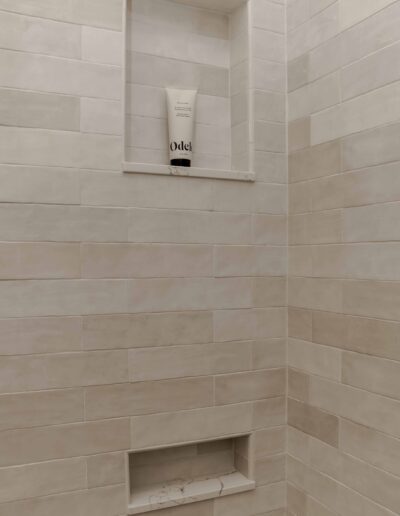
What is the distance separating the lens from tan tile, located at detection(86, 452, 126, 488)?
122 cm

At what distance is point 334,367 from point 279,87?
0.83 metres

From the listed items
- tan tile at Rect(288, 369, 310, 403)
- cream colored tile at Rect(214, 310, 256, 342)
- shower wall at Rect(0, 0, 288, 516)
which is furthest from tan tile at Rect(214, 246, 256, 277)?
tan tile at Rect(288, 369, 310, 403)

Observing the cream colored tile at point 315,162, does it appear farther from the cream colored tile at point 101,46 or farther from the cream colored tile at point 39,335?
the cream colored tile at point 39,335

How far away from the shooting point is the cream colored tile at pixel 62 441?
115 centimetres

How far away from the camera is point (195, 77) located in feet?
4.72

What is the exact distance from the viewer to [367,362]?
115 cm

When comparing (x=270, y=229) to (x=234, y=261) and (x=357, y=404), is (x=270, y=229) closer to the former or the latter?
(x=234, y=261)

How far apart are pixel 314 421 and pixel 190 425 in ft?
1.14

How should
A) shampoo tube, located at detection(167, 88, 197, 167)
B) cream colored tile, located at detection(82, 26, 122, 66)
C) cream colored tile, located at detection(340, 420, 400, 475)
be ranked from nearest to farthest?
1. cream colored tile, located at detection(340, 420, 400, 475)
2. cream colored tile, located at detection(82, 26, 122, 66)
3. shampoo tube, located at detection(167, 88, 197, 167)

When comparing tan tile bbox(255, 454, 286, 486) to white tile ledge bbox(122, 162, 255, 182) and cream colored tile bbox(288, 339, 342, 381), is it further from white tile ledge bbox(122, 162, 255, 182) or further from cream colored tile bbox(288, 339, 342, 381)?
white tile ledge bbox(122, 162, 255, 182)

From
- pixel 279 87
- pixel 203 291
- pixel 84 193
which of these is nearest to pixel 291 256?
pixel 203 291

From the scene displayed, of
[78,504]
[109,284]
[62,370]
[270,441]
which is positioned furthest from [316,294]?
[78,504]

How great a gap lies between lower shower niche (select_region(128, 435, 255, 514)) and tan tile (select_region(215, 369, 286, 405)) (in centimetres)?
13

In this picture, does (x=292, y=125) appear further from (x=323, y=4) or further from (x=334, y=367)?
(x=334, y=367)
